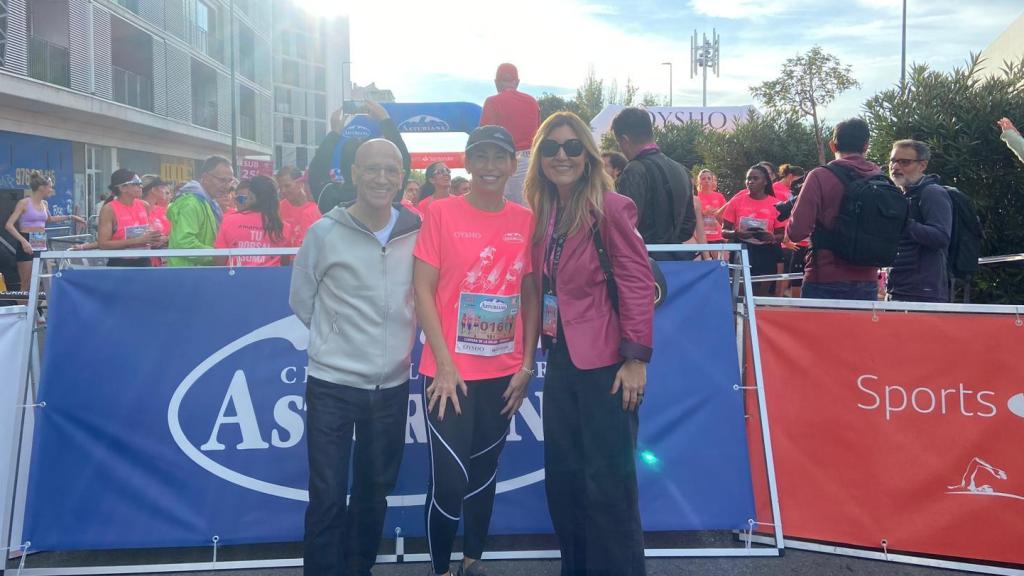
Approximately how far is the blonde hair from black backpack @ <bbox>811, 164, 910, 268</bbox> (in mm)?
2104

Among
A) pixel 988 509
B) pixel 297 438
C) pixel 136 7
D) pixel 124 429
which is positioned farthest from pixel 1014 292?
pixel 136 7

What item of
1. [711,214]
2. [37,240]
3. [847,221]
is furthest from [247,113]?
[847,221]

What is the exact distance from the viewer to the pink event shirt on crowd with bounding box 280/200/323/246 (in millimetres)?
7504

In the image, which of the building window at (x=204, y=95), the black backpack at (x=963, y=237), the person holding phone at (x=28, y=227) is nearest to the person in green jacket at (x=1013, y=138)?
the black backpack at (x=963, y=237)

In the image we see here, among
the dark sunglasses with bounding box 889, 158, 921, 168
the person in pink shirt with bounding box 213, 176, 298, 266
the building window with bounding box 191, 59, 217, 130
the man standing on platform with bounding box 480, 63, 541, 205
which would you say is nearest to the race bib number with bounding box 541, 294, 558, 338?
the person in pink shirt with bounding box 213, 176, 298, 266

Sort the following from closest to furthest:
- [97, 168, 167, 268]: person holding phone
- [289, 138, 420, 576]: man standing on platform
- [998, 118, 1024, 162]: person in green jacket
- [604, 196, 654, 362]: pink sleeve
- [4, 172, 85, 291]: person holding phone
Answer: [604, 196, 654, 362]: pink sleeve
[289, 138, 420, 576]: man standing on platform
[998, 118, 1024, 162]: person in green jacket
[97, 168, 167, 268]: person holding phone
[4, 172, 85, 291]: person holding phone

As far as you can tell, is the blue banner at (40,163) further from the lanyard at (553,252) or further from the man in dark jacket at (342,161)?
the lanyard at (553,252)

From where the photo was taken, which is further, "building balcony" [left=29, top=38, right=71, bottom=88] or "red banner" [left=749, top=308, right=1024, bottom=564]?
"building balcony" [left=29, top=38, right=71, bottom=88]

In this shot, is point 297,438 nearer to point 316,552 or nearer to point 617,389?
point 316,552

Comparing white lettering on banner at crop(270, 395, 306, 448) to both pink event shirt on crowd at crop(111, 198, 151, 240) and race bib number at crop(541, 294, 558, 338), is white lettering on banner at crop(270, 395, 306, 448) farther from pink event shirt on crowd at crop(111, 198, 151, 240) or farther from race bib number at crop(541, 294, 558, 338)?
pink event shirt on crowd at crop(111, 198, 151, 240)

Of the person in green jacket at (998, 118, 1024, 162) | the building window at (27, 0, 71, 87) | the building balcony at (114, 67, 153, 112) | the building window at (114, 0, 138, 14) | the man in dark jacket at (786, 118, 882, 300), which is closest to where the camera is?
the man in dark jacket at (786, 118, 882, 300)

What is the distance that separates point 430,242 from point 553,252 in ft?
1.75

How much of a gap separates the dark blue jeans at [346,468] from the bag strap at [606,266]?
105 centimetres

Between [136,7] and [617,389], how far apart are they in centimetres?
3149
